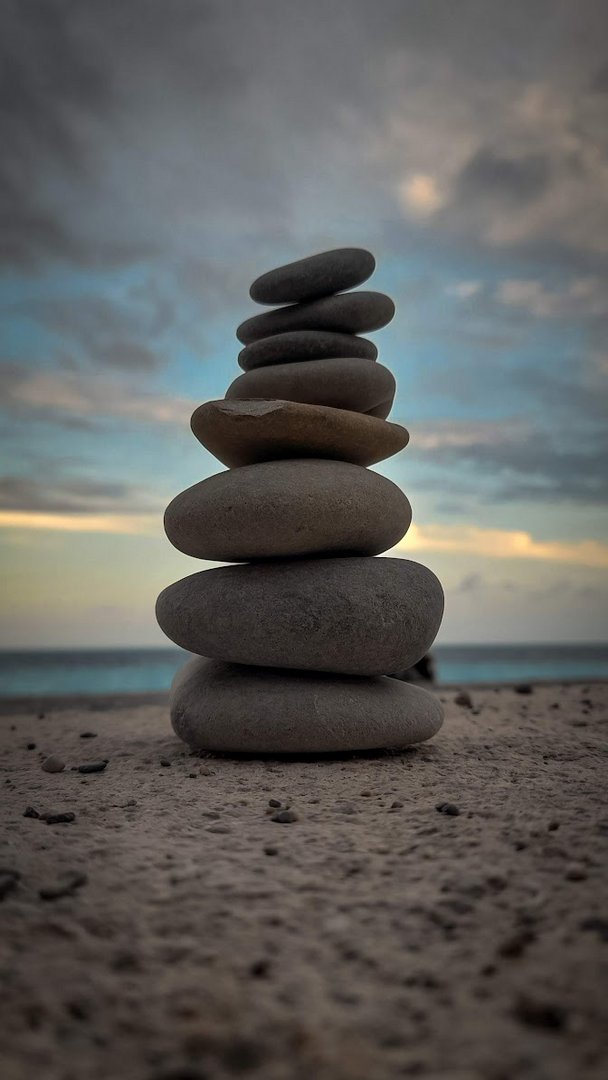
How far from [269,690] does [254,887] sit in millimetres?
2880

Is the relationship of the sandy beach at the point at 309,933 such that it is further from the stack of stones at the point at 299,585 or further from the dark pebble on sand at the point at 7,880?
the stack of stones at the point at 299,585

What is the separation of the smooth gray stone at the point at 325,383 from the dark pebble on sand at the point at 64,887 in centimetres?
447

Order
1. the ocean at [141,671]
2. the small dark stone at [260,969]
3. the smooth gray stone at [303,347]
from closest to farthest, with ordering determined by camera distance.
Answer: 1. the small dark stone at [260,969]
2. the smooth gray stone at [303,347]
3. the ocean at [141,671]

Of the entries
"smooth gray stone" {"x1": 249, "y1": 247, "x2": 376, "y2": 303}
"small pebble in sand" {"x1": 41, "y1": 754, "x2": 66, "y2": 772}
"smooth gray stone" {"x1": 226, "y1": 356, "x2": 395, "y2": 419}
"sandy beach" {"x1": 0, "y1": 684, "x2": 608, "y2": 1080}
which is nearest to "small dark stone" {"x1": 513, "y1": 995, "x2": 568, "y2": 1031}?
"sandy beach" {"x1": 0, "y1": 684, "x2": 608, "y2": 1080}

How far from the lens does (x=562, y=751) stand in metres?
5.89

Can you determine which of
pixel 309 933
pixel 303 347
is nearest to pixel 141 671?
pixel 303 347

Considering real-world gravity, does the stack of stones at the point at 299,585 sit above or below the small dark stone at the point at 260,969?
above

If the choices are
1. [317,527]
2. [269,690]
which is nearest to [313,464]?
[317,527]

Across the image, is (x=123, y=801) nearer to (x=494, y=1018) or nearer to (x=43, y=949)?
(x=43, y=949)

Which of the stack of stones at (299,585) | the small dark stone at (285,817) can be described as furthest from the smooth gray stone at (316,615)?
the small dark stone at (285,817)

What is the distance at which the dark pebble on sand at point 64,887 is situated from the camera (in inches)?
112

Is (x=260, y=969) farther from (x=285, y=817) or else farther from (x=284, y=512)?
(x=284, y=512)

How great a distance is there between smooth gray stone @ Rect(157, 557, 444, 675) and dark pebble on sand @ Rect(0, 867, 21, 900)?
114 inches

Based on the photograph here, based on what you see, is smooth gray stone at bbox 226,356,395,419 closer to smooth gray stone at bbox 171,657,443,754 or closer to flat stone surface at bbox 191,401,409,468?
flat stone surface at bbox 191,401,409,468
